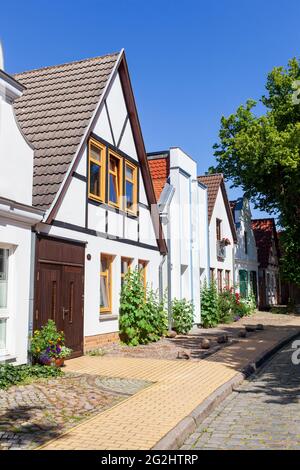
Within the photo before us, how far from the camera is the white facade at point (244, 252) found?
3025 cm

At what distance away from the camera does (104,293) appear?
13.4 m

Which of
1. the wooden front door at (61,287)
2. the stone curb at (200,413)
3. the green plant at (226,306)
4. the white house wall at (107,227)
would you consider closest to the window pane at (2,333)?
the wooden front door at (61,287)

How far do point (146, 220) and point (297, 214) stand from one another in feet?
55.0

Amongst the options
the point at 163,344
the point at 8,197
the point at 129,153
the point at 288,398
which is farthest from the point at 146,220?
the point at 288,398

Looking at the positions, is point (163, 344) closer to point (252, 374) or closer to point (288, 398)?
point (252, 374)

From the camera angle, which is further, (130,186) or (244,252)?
(244,252)

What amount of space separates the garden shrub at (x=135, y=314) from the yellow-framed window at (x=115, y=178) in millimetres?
2206

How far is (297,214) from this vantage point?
29891 mm

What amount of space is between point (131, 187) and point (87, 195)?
10.6 ft

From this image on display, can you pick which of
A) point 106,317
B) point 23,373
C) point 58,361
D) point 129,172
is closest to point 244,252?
point 129,172

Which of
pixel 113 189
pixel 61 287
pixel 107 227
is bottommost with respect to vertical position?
pixel 61 287

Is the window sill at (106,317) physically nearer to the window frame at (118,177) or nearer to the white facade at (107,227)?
the white facade at (107,227)

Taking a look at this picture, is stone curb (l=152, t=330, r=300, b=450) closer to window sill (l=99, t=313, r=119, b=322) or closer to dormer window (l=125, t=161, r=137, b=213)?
window sill (l=99, t=313, r=119, b=322)

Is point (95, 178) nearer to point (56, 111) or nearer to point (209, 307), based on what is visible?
point (56, 111)
